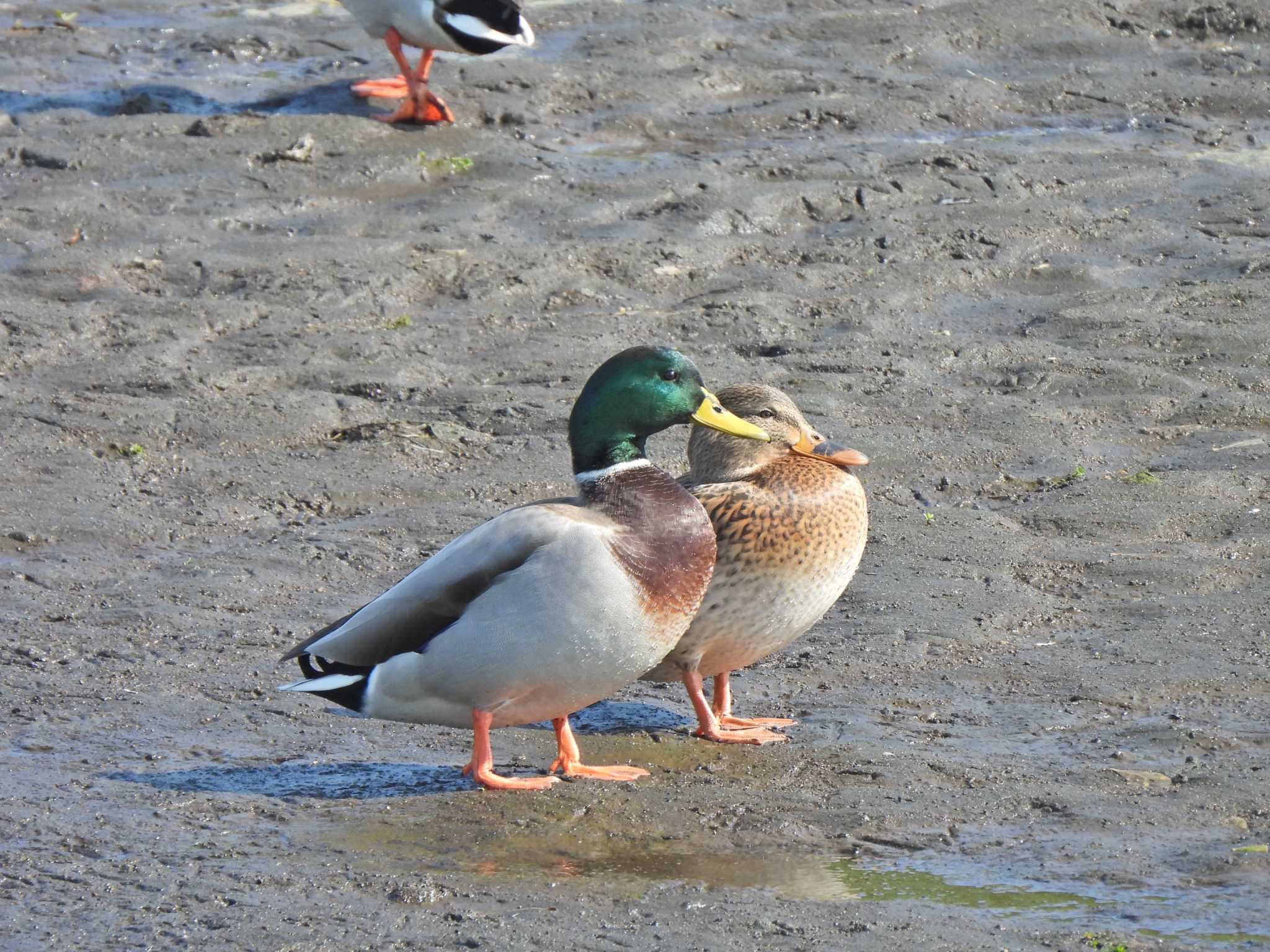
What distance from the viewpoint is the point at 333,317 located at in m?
7.92

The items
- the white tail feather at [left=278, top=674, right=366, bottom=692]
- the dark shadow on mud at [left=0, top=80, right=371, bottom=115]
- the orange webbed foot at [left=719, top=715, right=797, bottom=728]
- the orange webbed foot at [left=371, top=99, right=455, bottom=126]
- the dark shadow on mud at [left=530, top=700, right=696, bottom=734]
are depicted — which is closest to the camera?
the white tail feather at [left=278, top=674, right=366, bottom=692]

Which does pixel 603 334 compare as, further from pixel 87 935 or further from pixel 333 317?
pixel 87 935

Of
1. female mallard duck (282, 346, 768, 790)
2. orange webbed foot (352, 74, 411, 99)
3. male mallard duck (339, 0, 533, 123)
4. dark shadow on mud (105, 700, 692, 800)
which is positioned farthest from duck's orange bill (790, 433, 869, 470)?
orange webbed foot (352, 74, 411, 99)

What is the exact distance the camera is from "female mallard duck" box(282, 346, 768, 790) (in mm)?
4258

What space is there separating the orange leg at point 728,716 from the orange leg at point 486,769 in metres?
0.60

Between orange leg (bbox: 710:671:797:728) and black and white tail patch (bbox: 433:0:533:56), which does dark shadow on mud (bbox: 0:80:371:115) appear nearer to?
black and white tail patch (bbox: 433:0:533:56)

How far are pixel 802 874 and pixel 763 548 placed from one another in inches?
38.9

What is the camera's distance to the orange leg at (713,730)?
4.75m

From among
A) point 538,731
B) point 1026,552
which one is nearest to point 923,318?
point 1026,552

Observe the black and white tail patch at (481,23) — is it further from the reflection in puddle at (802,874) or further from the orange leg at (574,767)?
the reflection in puddle at (802,874)

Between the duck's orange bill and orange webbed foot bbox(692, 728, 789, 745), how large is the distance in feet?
2.59

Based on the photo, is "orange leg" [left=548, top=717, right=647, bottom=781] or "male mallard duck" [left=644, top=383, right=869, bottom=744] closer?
"orange leg" [left=548, top=717, right=647, bottom=781]

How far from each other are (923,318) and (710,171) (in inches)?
76.6

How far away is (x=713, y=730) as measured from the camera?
478 centimetres
